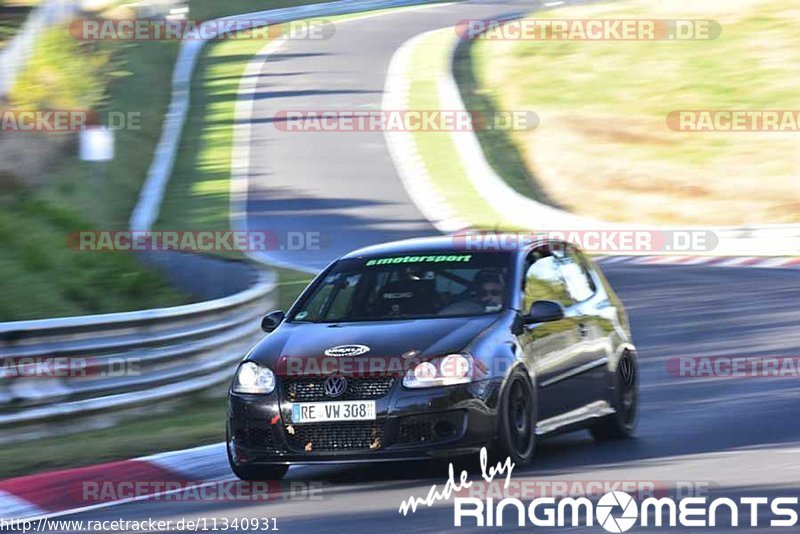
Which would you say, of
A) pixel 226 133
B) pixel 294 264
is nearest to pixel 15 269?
pixel 294 264

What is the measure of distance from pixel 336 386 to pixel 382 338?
0.43m

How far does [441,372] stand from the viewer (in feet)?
30.6

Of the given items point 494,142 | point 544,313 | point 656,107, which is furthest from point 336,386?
point 656,107

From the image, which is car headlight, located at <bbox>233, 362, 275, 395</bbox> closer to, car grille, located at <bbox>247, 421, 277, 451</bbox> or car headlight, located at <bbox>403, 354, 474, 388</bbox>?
car grille, located at <bbox>247, 421, 277, 451</bbox>

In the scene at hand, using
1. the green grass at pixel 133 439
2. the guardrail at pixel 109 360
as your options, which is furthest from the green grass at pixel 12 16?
the green grass at pixel 133 439

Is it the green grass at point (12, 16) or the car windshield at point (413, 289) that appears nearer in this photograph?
the car windshield at point (413, 289)

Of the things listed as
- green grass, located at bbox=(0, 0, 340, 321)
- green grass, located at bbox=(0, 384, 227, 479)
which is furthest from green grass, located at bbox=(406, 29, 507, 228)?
green grass, located at bbox=(0, 384, 227, 479)

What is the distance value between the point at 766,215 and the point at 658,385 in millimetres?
17589

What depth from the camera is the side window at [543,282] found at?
34.2 ft

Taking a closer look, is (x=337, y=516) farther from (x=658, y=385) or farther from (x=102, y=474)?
(x=658, y=385)

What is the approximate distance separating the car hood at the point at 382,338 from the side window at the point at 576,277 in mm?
1251

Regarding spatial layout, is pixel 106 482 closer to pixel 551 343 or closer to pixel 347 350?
pixel 347 350

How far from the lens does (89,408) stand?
1253cm

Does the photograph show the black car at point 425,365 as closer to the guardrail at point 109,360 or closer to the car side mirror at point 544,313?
the car side mirror at point 544,313
